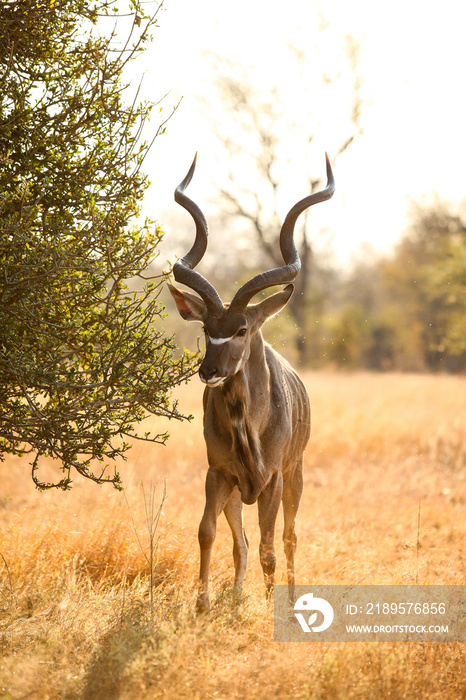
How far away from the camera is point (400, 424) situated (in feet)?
47.0

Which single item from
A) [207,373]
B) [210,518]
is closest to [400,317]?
[210,518]

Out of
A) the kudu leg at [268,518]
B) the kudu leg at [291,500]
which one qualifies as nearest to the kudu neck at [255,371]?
the kudu leg at [268,518]

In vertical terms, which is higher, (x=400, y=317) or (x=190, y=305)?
(x=400, y=317)

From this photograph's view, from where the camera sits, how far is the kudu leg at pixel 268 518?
228 inches

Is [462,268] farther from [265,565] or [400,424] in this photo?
[265,565]

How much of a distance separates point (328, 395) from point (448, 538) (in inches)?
405

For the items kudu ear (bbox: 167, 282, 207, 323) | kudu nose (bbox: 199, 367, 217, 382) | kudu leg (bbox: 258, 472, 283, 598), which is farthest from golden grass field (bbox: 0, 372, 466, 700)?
kudu ear (bbox: 167, 282, 207, 323)

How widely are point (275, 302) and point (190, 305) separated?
64cm

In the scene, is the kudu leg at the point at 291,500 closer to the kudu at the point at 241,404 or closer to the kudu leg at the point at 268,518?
the kudu at the point at 241,404

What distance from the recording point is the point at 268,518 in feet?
19.0

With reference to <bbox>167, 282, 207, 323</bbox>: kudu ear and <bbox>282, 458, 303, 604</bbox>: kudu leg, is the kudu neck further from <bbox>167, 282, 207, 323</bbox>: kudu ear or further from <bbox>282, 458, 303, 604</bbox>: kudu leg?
<bbox>282, 458, 303, 604</bbox>: kudu leg

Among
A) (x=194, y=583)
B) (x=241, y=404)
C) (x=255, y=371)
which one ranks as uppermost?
(x=255, y=371)

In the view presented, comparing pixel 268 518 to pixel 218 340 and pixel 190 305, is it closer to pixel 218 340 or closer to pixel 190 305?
pixel 218 340

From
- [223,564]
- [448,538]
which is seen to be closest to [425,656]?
[223,564]
